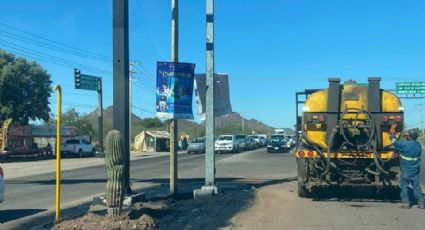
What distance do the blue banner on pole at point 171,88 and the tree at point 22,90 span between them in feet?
151

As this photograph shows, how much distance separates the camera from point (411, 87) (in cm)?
6575

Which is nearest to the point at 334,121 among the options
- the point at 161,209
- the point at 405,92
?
the point at 161,209

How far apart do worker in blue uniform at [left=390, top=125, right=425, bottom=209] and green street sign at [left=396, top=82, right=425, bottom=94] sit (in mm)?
55603

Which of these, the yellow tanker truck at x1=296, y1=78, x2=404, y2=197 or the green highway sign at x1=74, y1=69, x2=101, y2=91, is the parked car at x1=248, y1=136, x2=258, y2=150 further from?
the yellow tanker truck at x1=296, y1=78, x2=404, y2=197

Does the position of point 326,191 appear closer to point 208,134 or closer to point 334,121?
point 334,121

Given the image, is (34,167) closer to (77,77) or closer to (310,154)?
(77,77)

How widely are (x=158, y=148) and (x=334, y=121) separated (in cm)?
5737

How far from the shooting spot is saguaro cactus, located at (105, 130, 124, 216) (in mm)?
9203

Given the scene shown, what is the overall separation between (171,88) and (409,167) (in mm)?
5731

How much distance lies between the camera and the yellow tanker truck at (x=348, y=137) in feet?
45.2

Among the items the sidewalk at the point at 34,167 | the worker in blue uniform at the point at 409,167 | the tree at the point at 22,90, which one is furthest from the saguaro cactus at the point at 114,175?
the tree at the point at 22,90

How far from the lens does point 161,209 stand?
37.2ft

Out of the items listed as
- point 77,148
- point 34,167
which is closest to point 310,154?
point 34,167

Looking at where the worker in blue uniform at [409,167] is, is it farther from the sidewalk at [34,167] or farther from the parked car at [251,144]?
the parked car at [251,144]
